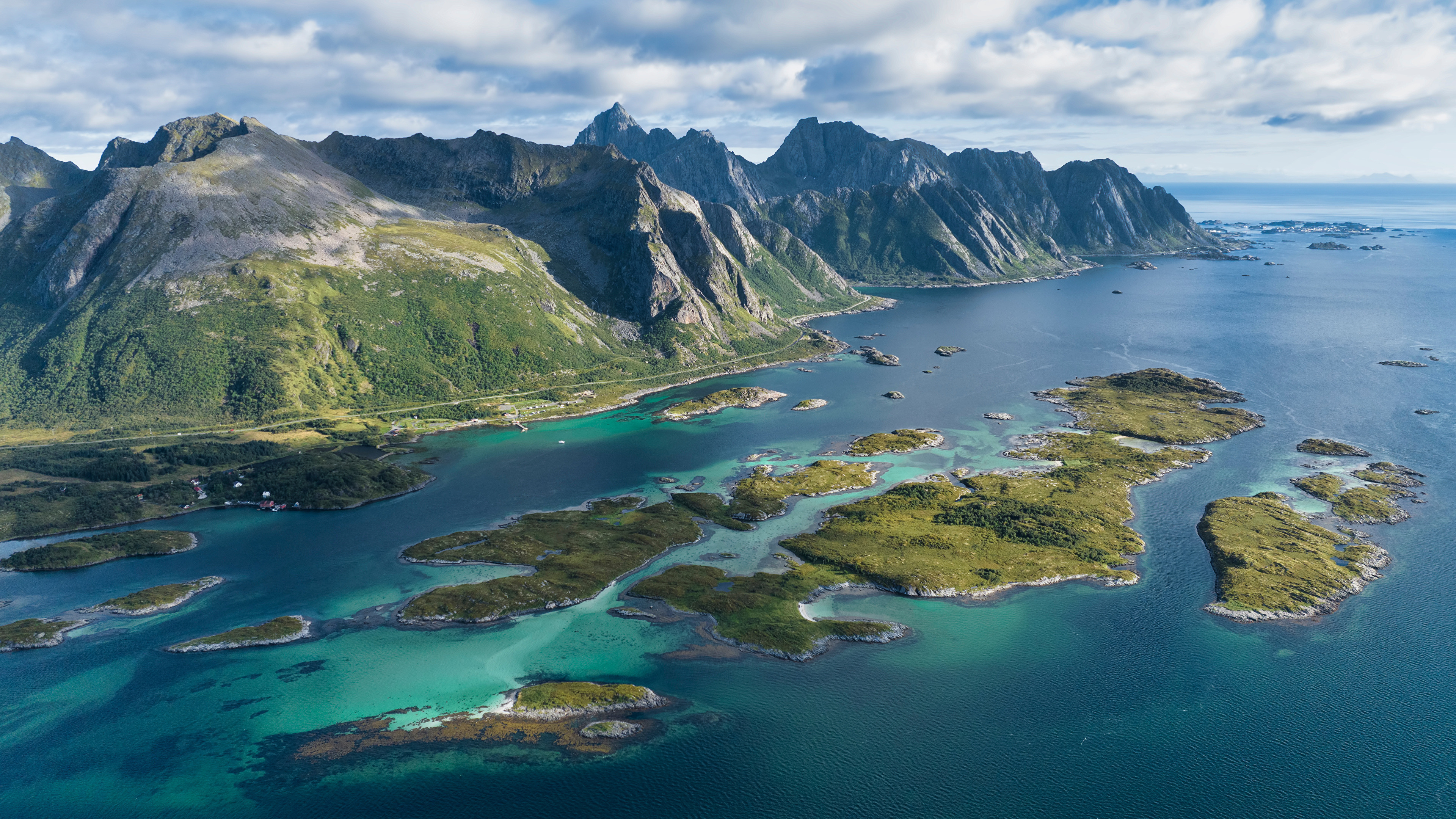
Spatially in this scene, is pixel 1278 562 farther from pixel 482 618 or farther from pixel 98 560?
pixel 98 560

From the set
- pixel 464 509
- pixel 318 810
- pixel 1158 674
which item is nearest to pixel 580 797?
pixel 318 810

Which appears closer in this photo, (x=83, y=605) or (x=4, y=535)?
(x=83, y=605)

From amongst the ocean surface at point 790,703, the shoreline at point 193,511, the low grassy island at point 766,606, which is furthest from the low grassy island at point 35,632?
the low grassy island at point 766,606

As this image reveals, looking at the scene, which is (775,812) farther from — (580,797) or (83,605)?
(83,605)

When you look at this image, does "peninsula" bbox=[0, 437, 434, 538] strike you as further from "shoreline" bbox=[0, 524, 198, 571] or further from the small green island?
the small green island

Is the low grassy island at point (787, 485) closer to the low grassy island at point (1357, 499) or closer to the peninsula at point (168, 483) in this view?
the peninsula at point (168, 483)

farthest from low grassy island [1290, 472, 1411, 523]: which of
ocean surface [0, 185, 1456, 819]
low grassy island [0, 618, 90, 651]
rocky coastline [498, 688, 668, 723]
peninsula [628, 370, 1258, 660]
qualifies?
low grassy island [0, 618, 90, 651]
